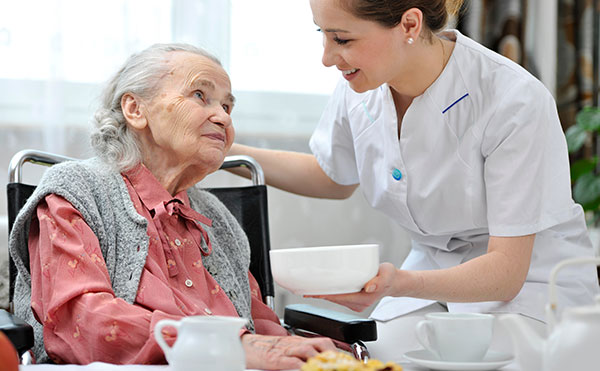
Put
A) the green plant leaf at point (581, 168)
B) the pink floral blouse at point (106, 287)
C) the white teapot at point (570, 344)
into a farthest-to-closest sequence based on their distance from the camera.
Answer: the green plant leaf at point (581, 168), the pink floral blouse at point (106, 287), the white teapot at point (570, 344)

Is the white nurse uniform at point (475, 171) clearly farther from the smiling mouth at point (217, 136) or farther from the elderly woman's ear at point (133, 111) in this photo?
the elderly woman's ear at point (133, 111)

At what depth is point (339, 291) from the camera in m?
1.08

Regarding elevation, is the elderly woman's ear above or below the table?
above

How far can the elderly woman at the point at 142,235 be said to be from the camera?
3.73ft

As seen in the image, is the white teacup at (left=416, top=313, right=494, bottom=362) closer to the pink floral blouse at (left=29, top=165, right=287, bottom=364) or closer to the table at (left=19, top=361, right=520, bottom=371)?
the table at (left=19, top=361, right=520, bottom=371)

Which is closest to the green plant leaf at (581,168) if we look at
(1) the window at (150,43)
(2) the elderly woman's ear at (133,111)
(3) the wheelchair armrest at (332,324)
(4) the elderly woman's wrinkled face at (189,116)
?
(1) the window at (150,43)

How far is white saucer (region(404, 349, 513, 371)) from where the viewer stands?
897mm

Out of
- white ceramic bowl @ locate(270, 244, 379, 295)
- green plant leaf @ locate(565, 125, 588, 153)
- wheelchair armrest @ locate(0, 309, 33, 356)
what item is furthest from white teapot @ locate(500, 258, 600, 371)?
green plant leaf @ locate(565, 125, 588, 153)

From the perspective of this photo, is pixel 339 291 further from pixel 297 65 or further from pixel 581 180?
pixel 581 180

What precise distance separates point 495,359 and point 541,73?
2305mm

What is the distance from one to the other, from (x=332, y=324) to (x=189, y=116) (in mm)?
535

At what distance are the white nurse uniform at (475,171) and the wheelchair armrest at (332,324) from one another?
0.90 ft

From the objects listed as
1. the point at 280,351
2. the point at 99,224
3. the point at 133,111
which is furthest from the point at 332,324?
the point at 133,111

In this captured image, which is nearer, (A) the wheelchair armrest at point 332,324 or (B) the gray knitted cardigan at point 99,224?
(B) the gray knitted cardigan at point 99,224
